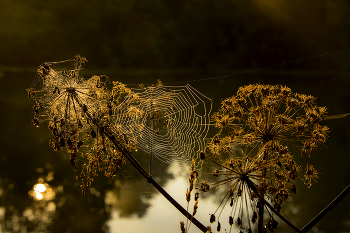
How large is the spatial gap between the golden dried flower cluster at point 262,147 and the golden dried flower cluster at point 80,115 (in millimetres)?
852

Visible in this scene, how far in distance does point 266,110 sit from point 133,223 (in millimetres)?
2892

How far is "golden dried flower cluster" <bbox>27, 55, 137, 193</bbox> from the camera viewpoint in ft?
6.05

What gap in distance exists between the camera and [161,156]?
379 centimetres

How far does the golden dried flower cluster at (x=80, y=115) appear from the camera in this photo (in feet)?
6.05

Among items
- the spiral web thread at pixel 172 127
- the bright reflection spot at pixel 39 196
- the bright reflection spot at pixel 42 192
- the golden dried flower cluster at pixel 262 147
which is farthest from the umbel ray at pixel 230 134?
the bright reflection spot at pixel 39 196

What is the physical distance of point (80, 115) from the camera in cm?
204

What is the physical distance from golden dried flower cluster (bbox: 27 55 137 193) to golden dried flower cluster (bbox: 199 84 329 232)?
33.5 inches

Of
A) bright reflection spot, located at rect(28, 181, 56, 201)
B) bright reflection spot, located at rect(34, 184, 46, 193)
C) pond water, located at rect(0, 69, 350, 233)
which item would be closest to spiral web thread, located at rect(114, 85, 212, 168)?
pond water, located at rect(0, 69, 350, 233)

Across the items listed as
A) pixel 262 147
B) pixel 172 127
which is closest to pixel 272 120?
pixel 262 147

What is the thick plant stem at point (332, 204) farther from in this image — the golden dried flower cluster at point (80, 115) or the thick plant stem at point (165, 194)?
the golden dried flower cluster at point (80, 115)

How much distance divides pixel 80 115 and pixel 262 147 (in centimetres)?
165

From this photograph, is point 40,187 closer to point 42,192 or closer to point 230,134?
point 42,192

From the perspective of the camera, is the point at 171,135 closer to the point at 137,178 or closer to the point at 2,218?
the point at 137,178

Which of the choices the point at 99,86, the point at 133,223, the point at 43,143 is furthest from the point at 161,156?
the point at 43,143
